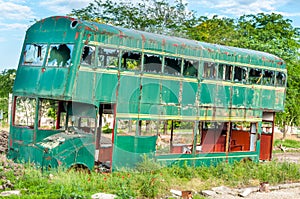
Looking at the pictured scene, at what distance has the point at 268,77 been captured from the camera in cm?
2000

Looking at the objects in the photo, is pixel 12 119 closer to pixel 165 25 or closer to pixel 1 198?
pixel 1 198

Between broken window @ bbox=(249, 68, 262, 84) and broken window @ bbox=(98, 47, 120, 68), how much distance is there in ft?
22.4

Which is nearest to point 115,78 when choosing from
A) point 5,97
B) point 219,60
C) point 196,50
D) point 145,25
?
point 196,50

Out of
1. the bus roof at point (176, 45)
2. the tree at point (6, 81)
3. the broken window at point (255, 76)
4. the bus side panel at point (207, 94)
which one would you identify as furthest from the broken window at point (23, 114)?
the tree at point (6, 81)

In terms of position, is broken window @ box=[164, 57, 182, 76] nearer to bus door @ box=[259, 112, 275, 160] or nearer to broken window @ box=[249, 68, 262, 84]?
broken window @ box=[249, 68, 262, 84]

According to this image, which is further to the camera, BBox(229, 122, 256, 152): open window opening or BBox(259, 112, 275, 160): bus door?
BBox(259, 112, 275, 160): bus door

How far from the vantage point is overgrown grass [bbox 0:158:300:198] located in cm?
1164

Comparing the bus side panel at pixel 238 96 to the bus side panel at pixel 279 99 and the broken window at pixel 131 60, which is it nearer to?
the bus side panel at pixel 279 99

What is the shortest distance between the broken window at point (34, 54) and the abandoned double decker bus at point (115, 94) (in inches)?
1.3

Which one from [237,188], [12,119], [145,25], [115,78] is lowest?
[237,188]

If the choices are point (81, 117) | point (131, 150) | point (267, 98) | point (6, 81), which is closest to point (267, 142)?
point (267, 98)

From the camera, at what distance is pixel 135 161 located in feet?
49.8

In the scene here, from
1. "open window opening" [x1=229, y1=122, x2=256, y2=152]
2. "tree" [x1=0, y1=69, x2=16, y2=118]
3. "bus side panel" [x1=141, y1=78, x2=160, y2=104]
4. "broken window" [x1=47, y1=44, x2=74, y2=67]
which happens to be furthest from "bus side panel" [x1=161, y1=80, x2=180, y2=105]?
"tree" [x1=0, y1=69, x2=16, y2=118]

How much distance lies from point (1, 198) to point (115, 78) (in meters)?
5.61
